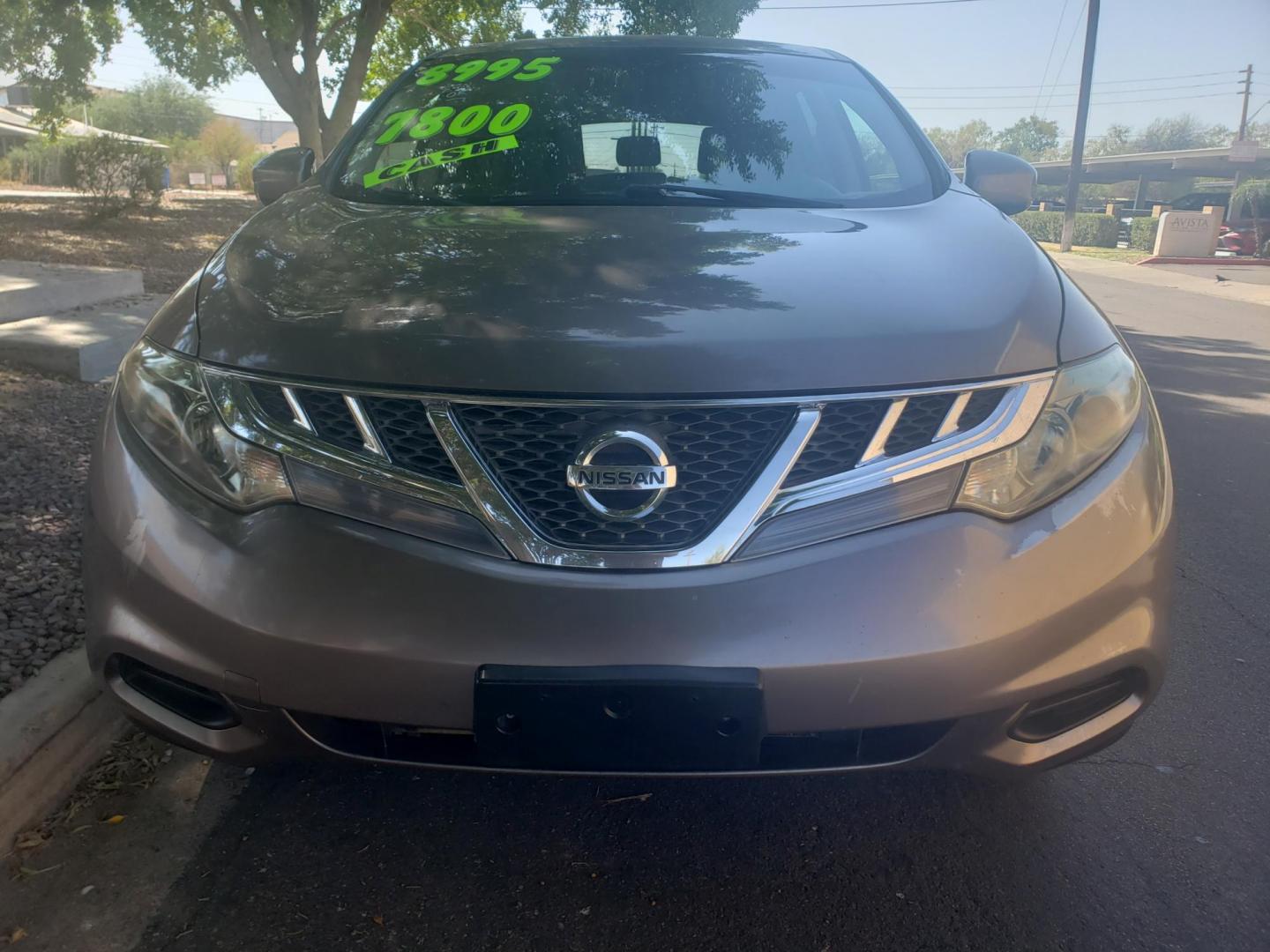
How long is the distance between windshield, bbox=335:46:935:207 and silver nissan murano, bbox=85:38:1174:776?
803 mm

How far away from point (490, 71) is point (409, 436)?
6.55 feet

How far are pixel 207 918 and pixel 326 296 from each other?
46.1 inches

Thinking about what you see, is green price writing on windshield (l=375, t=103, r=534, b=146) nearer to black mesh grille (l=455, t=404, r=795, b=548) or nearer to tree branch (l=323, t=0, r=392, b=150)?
black mesh grille (l=455, t=404, r=795, b=548)

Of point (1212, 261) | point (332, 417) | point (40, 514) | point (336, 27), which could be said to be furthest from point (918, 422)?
point (1212, 261)

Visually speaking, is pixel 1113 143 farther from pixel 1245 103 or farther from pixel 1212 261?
pixel 1212 261

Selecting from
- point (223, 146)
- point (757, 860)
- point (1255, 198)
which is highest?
point (223, 146)

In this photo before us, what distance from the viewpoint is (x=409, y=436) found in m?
1.67

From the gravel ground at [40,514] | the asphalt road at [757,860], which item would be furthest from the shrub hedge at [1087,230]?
the asphalt road at [757,860]

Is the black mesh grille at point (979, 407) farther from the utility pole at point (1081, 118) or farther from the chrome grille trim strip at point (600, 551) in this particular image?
the utility pole at point (1081, 118)

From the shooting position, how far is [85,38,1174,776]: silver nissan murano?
157 centimetres

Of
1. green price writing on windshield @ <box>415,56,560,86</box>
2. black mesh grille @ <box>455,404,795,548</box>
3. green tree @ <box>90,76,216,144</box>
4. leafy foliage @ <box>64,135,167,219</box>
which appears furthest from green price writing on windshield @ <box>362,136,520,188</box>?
green tree @ <box>90,76,216,144</box>

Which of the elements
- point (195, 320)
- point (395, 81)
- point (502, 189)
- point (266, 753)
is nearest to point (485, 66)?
point (395, 81)

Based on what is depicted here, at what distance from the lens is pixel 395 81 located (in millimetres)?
3412

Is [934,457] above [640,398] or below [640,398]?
below
